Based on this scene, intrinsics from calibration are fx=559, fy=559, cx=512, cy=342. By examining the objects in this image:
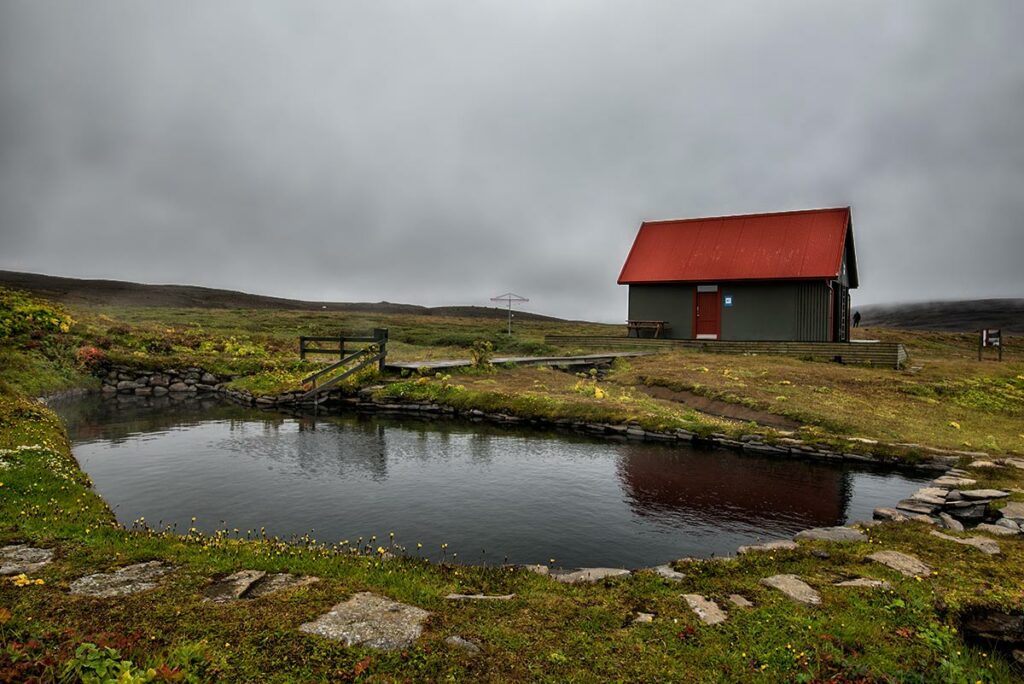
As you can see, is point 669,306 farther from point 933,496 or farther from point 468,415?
point 933,496

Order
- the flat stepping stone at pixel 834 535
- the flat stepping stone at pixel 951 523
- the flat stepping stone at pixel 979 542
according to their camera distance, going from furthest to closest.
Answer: the flat stepping stone at pixel 951 523 < the flat stepping stone at pixel 834 535 < the flat stepping stone at pixel 979 542

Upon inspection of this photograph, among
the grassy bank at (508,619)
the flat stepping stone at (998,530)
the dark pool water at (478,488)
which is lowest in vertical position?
the dark pool water at (478,488)

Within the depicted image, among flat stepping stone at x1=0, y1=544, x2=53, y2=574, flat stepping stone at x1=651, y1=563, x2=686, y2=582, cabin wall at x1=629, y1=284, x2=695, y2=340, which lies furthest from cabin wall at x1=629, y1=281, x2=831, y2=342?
flat stepping stone at x1=0, y1=544, x2=53, y2=574

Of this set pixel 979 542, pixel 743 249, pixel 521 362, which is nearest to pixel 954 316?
pixel 743 249

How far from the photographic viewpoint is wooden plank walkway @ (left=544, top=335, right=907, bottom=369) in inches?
1135

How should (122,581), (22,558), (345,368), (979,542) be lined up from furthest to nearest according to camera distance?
(345,368)
(979,542)
(22,558)
(122,581)

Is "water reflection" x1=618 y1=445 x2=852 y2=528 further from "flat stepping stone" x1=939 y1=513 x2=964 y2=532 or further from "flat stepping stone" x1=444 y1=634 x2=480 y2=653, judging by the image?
"flat stepping stone" x1=444 y1=634 x2=480 y2=653

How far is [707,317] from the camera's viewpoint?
3672 cm

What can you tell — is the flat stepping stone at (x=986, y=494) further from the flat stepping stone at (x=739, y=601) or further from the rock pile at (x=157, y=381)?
the rock pile at (x=157, y=381)

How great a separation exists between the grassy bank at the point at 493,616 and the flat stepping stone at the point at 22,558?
15cm

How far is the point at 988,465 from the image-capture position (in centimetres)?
1310

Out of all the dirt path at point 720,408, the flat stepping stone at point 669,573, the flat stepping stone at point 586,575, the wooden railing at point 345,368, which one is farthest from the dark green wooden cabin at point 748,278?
the flat stepping stone at point 586,575

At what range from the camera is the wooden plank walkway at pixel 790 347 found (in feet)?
94.6

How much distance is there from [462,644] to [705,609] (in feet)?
9.15
